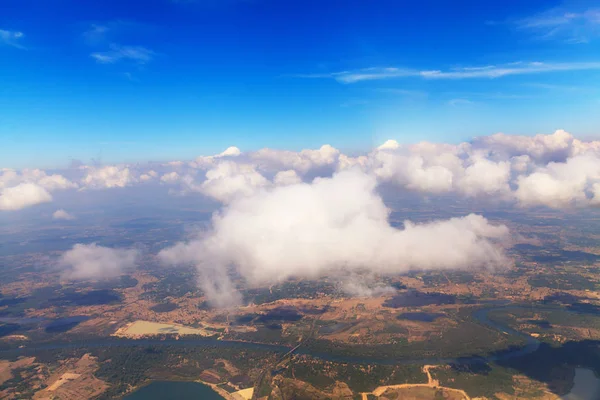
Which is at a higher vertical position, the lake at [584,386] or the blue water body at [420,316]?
the lake at [584,386]

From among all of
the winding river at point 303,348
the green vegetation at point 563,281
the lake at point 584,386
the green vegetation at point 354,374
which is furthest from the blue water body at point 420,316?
the green vegetation at point 563,281

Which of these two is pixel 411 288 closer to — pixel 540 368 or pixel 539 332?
pixel 539 332

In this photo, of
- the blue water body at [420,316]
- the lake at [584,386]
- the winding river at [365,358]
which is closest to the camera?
the lake at [584,386]

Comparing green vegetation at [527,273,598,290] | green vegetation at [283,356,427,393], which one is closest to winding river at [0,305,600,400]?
green vegetation at [283,356,427,393]

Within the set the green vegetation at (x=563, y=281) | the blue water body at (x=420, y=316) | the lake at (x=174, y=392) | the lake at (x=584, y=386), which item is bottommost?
the lake at (x=174, y=392)

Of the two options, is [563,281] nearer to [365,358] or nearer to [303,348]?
[365,358]

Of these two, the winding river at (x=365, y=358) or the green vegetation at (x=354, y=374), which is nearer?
the green vegetation at (x=354, y=374)

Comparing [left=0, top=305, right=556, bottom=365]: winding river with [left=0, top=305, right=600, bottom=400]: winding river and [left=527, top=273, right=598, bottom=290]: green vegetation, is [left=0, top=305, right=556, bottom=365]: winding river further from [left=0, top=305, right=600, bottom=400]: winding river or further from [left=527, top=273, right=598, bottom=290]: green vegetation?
[left=527, top=273, right=598, bottom=290]: green vegetation

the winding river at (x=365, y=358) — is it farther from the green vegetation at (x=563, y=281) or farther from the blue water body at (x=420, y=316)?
the green vegetation at (x=563, y=281)

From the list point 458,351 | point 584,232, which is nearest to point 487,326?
point 458,351

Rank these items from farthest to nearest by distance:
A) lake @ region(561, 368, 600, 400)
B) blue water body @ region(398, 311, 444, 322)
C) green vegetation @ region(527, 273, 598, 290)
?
green vegetation @ region(527, 273, 598, 290)
blue water body @ region(398, 311, 444, 322)
lake @ region(561, 368, 600, 400)
